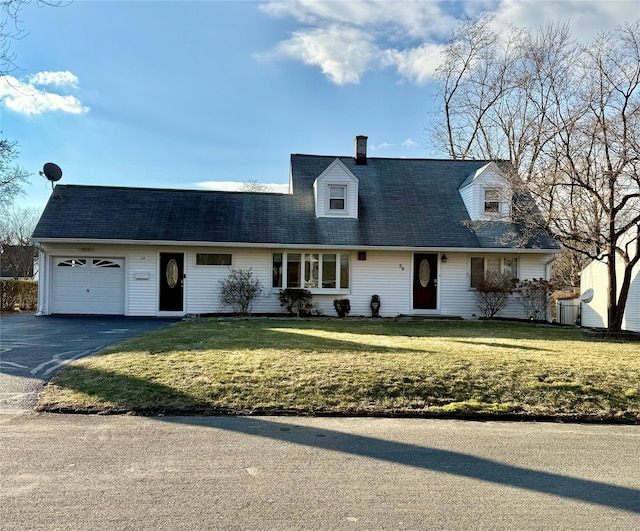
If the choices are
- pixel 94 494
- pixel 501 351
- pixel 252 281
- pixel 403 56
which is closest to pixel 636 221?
pixel 501 351

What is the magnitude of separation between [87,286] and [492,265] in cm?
1454

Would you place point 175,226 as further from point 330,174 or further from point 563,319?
point 563,319

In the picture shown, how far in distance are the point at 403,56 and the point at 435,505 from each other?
17.4m

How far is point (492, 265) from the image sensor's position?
17.2 m

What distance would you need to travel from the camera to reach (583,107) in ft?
40.4

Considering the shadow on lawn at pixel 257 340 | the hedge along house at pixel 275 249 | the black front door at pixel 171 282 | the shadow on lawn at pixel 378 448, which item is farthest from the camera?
the black front door at pixel 171 282

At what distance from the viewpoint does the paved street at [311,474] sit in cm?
326

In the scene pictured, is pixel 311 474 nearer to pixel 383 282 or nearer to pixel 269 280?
pixel 269 280

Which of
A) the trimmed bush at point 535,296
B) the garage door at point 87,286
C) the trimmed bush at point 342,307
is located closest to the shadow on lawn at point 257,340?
the trimmed bush at point 342,307

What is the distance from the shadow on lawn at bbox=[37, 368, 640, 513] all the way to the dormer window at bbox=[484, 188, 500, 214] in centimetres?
1476

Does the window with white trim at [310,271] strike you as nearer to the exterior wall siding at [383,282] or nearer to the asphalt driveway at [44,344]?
the exterior wall siding at [383,282]

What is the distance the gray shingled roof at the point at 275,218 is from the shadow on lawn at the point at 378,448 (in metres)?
10.2

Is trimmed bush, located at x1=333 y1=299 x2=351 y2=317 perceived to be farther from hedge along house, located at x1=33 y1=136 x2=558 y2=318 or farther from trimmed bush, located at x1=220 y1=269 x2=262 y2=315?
trimmed bush, located at x1=220 y1=269 x2=262 y2=315

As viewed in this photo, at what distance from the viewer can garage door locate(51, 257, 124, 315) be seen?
16.2 meters
